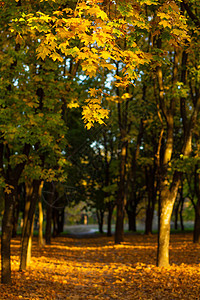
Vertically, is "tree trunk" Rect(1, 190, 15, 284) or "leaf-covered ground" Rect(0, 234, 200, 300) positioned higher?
"tree trunk" Rect(1, 190, 15, 284)

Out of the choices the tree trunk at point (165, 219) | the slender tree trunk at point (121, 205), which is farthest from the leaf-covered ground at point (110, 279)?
the slender tree trunk at point (121, 205)

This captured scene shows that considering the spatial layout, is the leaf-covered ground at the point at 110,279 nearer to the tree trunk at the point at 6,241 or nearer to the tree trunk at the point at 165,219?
the tree trunk at the point at 6,241

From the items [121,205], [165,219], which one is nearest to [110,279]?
[165,219]

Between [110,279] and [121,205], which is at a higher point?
[121,205]

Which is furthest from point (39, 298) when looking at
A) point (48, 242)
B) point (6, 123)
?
point (48, 242)

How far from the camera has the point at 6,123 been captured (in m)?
9.91

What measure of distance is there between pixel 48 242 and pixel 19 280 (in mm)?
13657

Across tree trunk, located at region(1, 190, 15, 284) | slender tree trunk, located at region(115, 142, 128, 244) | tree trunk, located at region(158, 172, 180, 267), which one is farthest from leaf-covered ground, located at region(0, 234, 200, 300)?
slender tree trunk, located at region(115, 142, 128, 244)

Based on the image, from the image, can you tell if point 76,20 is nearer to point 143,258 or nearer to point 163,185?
point 163,185

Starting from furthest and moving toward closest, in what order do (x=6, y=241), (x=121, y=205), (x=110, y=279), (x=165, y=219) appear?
(x=121, y=205)
(x=165, y=219)
(x=110, y=279)
(x=6, y=241)

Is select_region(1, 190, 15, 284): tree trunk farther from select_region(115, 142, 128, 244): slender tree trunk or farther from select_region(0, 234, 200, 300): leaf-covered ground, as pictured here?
select_region(115, 142, 128, 244): slender tree trunk

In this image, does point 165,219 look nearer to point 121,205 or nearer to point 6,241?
point 6,241

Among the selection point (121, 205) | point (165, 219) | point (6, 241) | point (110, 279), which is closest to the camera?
point (6, 241)

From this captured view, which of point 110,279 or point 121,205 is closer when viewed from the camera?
point 110,279
